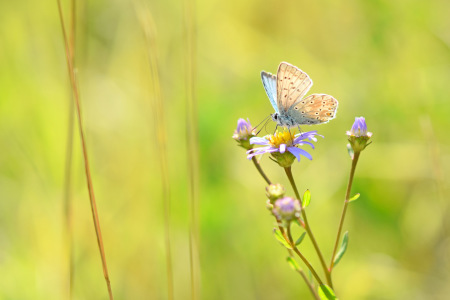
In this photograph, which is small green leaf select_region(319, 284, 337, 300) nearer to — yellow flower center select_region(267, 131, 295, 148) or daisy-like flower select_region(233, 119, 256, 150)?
yellow flower center select_region(267, 131, 295, 148)

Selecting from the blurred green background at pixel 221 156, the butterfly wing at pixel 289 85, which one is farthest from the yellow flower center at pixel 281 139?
the blurred green background at pixel 221 156

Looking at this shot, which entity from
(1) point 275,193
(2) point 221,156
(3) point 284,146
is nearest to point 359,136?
(3) point 284,146

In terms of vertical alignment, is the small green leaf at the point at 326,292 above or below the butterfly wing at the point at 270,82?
below

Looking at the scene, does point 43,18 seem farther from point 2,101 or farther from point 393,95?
point 393,95

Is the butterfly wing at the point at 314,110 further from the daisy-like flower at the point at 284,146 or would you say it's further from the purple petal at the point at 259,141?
the purple petal at the point at 259,141

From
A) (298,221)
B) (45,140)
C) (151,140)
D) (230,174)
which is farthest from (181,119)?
(298,221)

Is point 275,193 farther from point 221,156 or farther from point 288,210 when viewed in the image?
point 221,156
